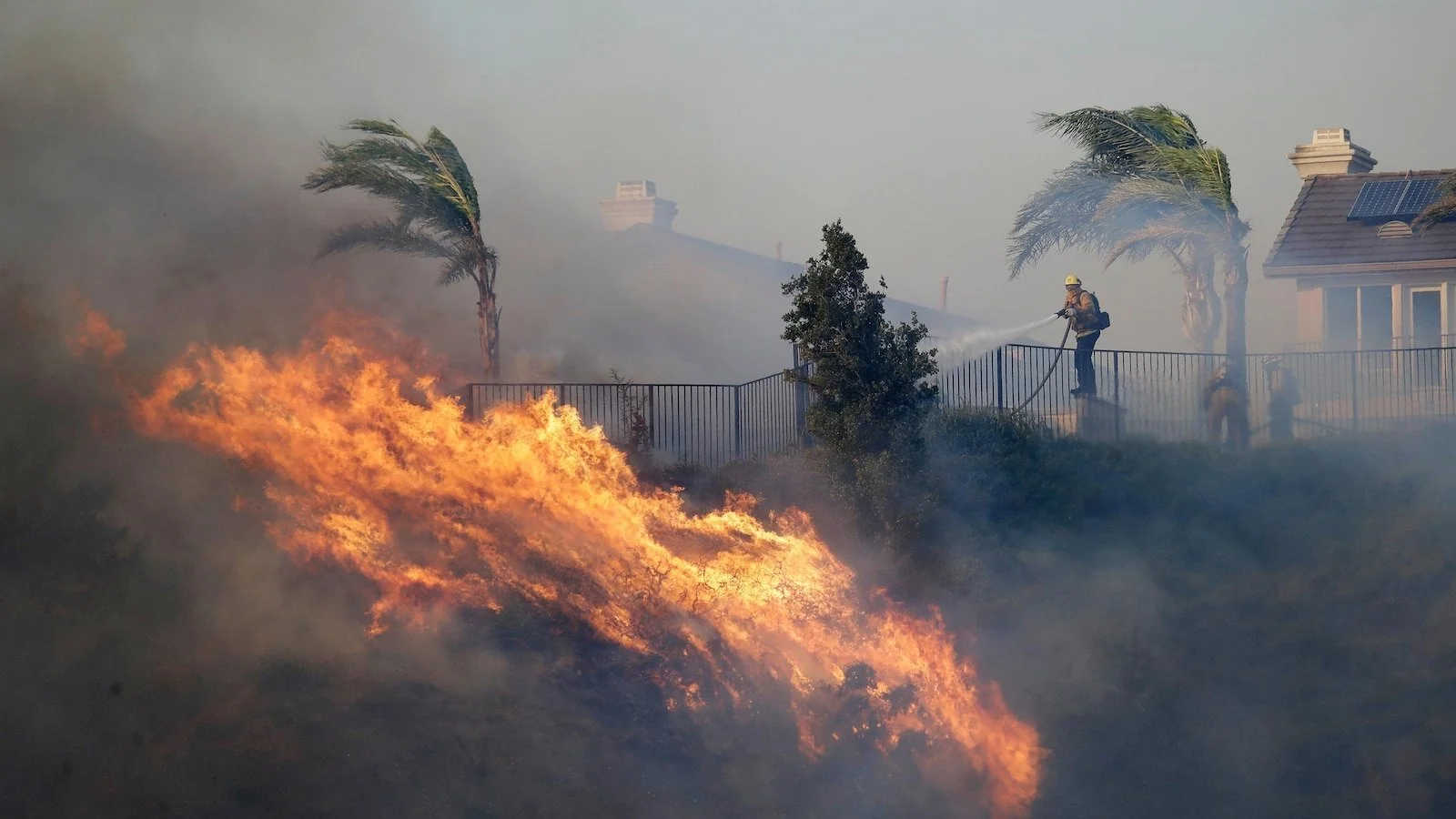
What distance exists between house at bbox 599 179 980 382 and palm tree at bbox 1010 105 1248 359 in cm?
1387

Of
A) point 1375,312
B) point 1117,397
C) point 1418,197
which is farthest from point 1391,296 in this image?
point 1117,397

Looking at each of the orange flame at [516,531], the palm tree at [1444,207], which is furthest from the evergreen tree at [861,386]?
the palm tree at [1444,207]

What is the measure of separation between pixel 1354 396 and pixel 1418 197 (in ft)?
24.4

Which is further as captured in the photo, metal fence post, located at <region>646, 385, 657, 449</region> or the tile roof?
the tile roof

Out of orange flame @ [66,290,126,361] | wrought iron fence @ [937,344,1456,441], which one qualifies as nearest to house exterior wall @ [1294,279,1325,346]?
wrought iron fence @ [937,344,1456,441]

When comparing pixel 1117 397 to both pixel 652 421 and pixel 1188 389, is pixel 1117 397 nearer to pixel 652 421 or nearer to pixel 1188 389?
pixel 1188 389

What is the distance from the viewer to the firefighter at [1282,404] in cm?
2134

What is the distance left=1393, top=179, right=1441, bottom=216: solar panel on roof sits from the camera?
83.3 ft

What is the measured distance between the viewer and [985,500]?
56.0 ft

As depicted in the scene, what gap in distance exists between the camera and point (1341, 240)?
2577cm

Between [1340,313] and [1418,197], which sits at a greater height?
[1418,197]

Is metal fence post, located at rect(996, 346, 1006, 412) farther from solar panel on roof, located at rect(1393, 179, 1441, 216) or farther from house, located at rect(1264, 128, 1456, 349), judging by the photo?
solar panel on roof, located at rect(1393, 179, 1441, 216)

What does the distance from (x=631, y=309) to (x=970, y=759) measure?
75.7 feet

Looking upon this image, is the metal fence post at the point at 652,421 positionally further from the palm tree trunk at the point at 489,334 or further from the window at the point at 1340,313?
the window at the point at 1340,313
